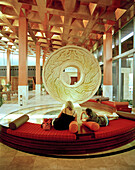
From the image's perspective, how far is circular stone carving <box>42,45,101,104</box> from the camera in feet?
18.0

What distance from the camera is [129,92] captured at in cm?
924

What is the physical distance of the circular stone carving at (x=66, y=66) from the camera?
5486 millimetres

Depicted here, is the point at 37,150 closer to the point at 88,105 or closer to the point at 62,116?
the point at 62,116

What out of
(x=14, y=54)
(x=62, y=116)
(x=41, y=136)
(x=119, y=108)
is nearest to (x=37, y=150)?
(x=41, y=136)

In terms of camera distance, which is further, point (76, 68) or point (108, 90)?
point (108, 90)

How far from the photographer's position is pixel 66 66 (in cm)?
562

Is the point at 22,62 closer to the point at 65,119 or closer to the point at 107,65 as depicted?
the point at 65,119

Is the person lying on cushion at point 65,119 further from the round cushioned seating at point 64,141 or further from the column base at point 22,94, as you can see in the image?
the column base at point 22,94

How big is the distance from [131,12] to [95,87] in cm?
601

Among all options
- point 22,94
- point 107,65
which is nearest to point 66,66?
point 22,94

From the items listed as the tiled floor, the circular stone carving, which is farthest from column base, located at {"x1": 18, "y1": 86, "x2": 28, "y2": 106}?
the tiled floor

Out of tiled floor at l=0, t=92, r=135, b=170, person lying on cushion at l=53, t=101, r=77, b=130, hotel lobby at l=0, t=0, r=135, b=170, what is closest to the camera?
tiled floor at l=0, t=92, r=135, b=170

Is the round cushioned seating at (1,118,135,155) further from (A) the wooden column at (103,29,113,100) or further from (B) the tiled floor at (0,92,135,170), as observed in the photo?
(A) the wooden column at (103,29,113,100)

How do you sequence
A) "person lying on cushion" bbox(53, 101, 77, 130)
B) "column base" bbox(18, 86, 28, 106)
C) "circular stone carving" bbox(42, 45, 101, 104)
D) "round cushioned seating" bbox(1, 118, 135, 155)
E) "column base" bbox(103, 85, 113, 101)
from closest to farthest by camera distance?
"round cushioned seating" bbox(1, 118, 135, 155)
"person lying on cushion" bbox(53, 101, 77, 130)
"circular stone carving" bbox(42, 45, 101, 104)
"column base" bbox(18, 86, 28, 106)
"column base" bbox(103, 85, 113, 101)
